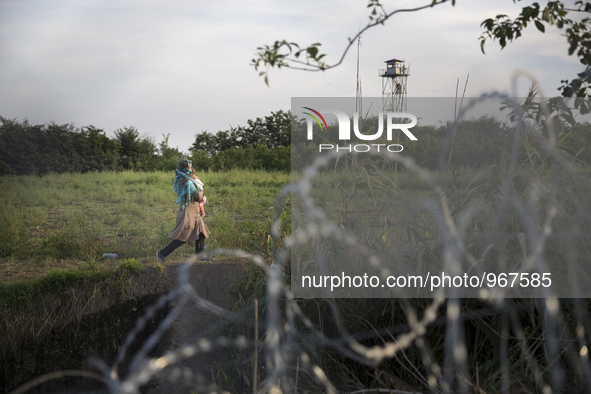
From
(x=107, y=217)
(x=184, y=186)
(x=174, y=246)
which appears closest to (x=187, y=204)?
(x=184, y=186)

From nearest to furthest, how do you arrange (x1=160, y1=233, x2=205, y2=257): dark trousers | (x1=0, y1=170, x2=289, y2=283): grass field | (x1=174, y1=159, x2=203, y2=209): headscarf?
(x1=174, y1=159, x2=203, y2=209): headscarf < (x1=160, y1=233, x2=205, y2=257): dark trousers < (x1=0, y1=170, x2=289, y2=283): grass field

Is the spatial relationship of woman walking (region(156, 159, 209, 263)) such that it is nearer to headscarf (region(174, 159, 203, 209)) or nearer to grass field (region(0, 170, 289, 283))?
headscarf (region(174, 159, 203, 209))

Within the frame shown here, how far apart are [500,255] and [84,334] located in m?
3.40

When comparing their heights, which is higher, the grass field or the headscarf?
the headscarf

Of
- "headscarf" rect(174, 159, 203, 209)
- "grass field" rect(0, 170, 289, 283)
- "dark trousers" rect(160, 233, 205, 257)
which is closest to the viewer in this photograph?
"headscarf" rect(174, 159, 203, 209)

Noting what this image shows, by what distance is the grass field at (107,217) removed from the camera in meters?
4.26

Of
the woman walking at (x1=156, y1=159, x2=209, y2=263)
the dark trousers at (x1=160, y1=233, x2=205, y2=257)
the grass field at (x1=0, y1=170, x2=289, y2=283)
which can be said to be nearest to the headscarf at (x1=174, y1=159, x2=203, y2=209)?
the woman walking at (x1=156, y1=159, x2=209, y2=263)

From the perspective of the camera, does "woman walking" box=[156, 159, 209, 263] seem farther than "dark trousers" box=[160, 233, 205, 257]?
No

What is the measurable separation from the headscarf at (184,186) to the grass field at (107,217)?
659 mm

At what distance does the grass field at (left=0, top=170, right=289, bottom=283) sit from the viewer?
4.26 metres

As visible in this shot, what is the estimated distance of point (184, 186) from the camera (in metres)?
3.63

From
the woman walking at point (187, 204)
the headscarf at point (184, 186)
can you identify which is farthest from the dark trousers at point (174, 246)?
the headscarf at point (184, 186)

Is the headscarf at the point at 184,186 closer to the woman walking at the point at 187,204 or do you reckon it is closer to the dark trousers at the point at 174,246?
the woman walking at the point at 187,204

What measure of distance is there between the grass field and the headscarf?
0.66 metres
